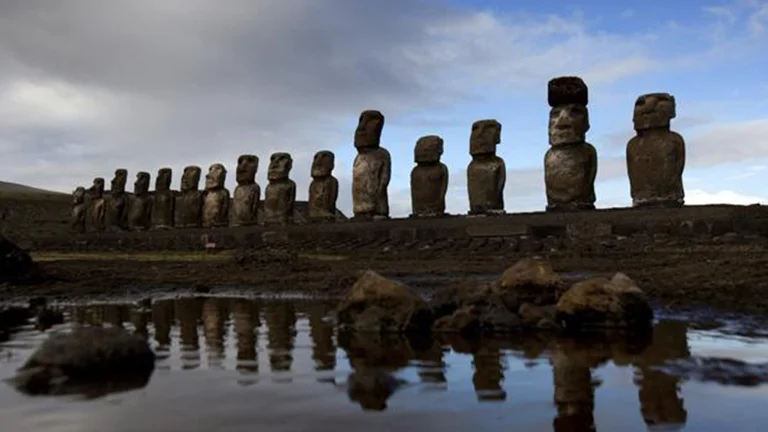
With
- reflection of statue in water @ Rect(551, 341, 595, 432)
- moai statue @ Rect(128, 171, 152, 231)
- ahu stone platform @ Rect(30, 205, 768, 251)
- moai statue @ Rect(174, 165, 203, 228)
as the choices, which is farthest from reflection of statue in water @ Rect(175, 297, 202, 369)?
moai statue @ Rect(128, 171, 152, 231)

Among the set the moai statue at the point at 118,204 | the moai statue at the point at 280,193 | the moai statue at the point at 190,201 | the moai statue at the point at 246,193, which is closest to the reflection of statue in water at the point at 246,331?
the moai statue at the point at 280,193

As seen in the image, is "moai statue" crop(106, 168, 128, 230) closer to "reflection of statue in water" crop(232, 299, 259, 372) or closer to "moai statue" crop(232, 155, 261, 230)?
"moai statue" crop(232, 155, 261, 230)

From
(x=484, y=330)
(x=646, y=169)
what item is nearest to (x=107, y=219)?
(x=646, y=169)

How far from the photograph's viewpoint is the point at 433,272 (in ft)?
36.9

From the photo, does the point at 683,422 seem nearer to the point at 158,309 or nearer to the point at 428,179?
the point at 158,309

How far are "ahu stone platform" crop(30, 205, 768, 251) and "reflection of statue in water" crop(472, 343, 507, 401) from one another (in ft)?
30.9

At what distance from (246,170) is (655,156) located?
13.0m

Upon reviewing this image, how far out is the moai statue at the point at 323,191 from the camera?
2130 centimetres

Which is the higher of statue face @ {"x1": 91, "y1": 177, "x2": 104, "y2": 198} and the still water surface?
statue face @ {"x1": 91, "y1": 177, "x2": 104, "y2": 198}

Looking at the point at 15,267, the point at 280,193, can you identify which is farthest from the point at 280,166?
the point at 15,267

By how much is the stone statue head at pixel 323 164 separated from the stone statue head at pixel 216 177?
477 centimetres

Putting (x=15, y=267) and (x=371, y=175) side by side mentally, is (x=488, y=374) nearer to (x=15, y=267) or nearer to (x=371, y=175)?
(x=15, y=267)

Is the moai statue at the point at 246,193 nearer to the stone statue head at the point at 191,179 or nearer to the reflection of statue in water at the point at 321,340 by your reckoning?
the stone statue head at the point at 191,179

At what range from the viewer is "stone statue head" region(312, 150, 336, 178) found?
70.2 feet
